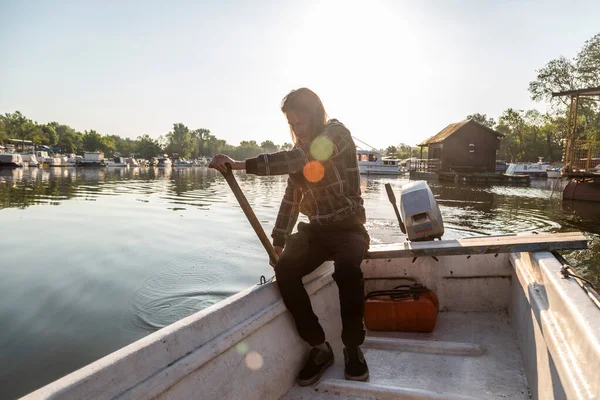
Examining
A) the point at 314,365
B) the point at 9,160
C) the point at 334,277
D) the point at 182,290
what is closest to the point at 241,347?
the point at 314,365

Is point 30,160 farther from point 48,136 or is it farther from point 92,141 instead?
point 92,141

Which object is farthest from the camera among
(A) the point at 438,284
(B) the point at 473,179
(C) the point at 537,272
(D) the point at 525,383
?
(B) the point at 473,179

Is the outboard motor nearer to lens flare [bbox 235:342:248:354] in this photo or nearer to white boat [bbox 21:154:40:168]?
lens flare [bbox 235:342:248:354]

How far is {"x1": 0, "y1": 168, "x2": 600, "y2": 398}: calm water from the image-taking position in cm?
419

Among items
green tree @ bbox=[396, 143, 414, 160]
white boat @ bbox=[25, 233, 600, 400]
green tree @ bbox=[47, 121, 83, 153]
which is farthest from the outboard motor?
green tree @ bbox=[396, 143, 414, 160]

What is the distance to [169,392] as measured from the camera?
1.72m

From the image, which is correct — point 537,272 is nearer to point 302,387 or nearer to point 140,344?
point 302,387

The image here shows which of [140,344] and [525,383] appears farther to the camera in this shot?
[525,383]

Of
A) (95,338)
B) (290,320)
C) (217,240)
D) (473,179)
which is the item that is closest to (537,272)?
(290,320)

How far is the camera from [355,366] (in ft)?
8.36

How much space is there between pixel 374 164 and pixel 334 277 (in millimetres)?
49067

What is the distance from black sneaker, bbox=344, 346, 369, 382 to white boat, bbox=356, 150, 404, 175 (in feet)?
156

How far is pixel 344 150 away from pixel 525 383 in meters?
1.98

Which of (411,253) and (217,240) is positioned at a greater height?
(411,253)
